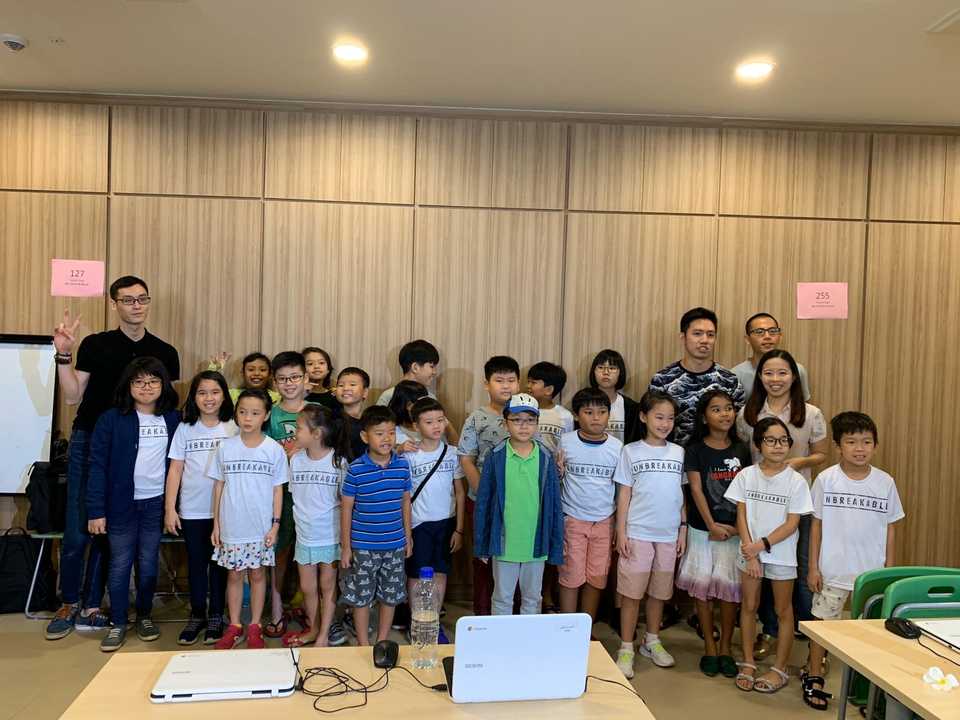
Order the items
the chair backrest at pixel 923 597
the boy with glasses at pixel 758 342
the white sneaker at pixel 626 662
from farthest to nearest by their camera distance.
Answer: the boy with glasses at pixel 758 342
the white sneaker at pixel 626 662
the chair backrest at pixel 923 597

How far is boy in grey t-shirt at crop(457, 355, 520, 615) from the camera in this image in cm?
359

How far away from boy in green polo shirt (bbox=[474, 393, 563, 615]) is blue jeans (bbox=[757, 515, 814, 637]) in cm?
111

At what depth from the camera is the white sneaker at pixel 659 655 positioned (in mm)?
3443

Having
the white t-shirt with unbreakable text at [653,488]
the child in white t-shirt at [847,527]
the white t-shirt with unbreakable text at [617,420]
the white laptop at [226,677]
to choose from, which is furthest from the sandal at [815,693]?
the white laptop at [226,677]

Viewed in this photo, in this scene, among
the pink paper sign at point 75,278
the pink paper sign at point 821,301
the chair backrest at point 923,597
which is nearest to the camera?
the chair backrest at point 923,597

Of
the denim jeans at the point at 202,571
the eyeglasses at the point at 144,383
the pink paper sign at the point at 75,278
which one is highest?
the pink paper sign at the point at 75,278

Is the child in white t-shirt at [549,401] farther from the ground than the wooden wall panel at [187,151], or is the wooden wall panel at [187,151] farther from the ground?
the wooden wall panel at [187,151]

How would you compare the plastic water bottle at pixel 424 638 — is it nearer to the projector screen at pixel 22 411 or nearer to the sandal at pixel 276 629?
the sandal at pixel 276 629

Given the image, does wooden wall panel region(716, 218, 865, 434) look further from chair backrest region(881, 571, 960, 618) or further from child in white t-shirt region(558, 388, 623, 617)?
chair backrest region(881, 571, 960, 618)

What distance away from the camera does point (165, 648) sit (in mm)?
3523

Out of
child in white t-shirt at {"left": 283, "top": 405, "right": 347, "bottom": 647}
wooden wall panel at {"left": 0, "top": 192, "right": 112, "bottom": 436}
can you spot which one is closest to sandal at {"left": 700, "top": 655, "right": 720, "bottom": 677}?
child in white t-shirt at {"left": 283, "top": 405, "right": 347, "bottom": 647}

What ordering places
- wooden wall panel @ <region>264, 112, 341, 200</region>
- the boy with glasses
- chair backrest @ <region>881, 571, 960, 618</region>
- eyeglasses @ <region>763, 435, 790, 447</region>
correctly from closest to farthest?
1. chair backrest @ <region>881, 571, 960, 618</region>
2. eyeglasses @ <region>763, 435, 790, 447</region>
3. the boy with glasses
4. wooden wall panel @ <region>264, 112, 341, 200</region>

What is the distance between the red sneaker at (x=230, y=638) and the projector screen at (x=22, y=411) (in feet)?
5.50

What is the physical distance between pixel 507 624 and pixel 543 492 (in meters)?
1.59
